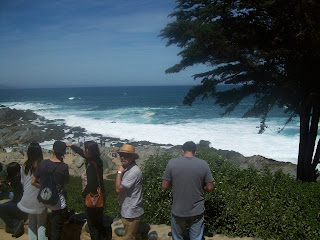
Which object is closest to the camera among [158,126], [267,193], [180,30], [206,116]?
[267,193]

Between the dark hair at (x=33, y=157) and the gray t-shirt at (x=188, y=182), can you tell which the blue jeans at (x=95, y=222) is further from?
the gray t-shirt at (x=188, y=182)

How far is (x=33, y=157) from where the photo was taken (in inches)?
170

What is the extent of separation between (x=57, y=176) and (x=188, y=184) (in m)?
1.82

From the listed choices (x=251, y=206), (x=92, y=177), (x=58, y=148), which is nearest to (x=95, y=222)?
(x=92, y=177)

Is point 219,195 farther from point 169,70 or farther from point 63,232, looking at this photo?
point 169,70

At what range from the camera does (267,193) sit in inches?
205

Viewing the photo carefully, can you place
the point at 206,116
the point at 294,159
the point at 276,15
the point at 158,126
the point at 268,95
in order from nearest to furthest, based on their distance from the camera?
1. the point at 276,15
2. the point at 268,95
3. the point at 294,159
4. the point at 158,126
5. the point at 206,116

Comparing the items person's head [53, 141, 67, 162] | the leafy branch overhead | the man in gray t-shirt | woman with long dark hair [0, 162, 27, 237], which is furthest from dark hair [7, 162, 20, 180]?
the leafy branch overhead

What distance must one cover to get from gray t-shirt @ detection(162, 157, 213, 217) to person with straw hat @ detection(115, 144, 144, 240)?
458mm

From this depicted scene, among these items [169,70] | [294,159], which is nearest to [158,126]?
[294,159]

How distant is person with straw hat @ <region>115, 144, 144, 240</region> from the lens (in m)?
3.95

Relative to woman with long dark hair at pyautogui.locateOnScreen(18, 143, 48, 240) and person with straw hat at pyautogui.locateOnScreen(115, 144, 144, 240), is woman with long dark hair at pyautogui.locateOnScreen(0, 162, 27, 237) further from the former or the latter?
person with straw hat at pyautogui.locateOnScreen(115, 144, 144, 240)

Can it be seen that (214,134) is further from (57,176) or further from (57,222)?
(57,176)

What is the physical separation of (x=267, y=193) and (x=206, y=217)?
48.5 inches
